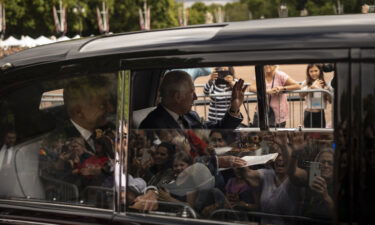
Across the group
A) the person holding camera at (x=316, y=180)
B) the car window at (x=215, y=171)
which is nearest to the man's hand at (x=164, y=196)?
the car window at (x=215, y=171)

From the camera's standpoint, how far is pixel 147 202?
2.76m

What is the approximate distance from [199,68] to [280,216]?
2.19 ft

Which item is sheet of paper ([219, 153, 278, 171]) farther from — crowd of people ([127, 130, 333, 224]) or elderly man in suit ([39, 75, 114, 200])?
elderly man in suit ([39, 75, 114, 200])

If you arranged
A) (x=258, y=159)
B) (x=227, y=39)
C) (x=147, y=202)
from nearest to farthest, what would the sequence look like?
(x=227, y=39) → (x=147, y=202) → (x=258, y=159)

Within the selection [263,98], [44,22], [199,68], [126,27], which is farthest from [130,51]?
[126,27]

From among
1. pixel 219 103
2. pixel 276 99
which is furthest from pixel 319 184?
pixel 219 103

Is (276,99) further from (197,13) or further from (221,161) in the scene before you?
(197,13)

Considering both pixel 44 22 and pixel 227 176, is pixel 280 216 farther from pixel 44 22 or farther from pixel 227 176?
pixel 44 22

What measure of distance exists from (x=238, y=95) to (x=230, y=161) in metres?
0.77

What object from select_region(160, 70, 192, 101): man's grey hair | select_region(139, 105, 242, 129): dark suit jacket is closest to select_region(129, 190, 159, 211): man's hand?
select_region(139, 105, 242, 129): dark suit jacket

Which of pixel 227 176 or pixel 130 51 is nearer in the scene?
pixel 130 51

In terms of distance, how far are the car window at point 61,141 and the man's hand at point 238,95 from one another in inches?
42.6

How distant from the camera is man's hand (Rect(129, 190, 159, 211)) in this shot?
2.73m

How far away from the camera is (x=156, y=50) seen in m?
2.64
